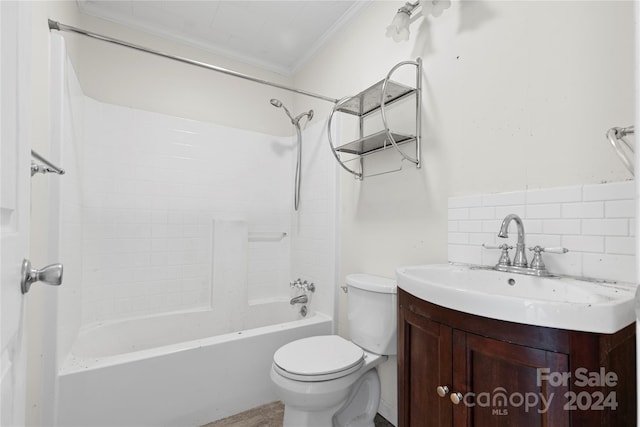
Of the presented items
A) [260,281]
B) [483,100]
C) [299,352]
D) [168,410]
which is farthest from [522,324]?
[260,281]

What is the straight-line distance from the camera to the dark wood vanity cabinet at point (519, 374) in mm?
664

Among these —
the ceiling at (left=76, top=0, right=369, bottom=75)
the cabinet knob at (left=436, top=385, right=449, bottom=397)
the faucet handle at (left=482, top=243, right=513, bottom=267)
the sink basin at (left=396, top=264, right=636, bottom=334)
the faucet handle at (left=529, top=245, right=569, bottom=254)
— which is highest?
the ceiling at (left=76, top=0, right=369, bottom=75)

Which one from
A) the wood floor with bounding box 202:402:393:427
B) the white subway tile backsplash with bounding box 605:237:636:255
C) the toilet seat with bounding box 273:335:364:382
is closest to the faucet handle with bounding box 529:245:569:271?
the white subway tile backsplash with bounding box 605:237:636:255

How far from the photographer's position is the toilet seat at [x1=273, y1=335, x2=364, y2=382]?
52.2 inches

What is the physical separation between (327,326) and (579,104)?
1.74 m

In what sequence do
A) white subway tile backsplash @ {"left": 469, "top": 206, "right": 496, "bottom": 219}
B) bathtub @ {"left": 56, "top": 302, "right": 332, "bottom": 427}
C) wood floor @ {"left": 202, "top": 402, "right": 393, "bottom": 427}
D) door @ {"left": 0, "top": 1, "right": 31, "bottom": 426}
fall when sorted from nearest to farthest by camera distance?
door @ {"left": 0, "top": 1, "right": 31, "bottom": 426} → white subway tile backsplash @ {"left": 469, "top": 206, "right": 496, "bottom": 219} → bathtub @ {"left": 56, "top": 302, "right": 332, "bottom": 427} → wood floor @ {"left": 202, "top": 402, "right": 393, "bottom": 427}

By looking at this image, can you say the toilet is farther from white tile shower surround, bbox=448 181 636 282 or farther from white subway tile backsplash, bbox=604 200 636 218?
white subway tile backsplash, bbox=604 200 636 218

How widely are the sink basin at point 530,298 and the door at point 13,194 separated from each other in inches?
36.5

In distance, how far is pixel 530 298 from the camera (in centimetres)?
89

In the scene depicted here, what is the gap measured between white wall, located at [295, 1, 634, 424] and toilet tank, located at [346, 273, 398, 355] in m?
0.22

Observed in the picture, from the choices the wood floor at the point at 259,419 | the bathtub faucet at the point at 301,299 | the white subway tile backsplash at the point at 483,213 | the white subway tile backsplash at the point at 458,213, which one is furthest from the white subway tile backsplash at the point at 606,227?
the bathtub faucet at the point at 301,299

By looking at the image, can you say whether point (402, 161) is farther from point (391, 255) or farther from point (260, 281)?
point (260, 281)

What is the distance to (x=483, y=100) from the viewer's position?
1.29 meters

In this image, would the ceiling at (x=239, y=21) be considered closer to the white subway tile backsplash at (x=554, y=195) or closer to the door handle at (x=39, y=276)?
the white subway tile backsplash at (x=554, y=195)
